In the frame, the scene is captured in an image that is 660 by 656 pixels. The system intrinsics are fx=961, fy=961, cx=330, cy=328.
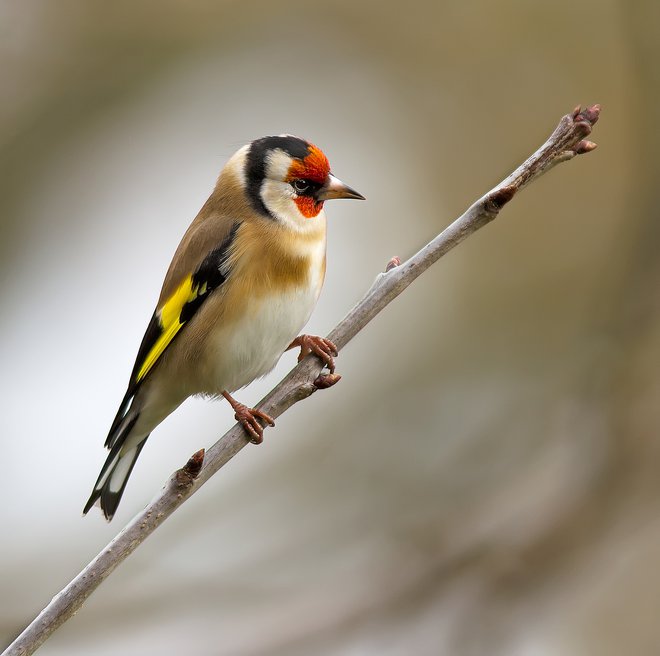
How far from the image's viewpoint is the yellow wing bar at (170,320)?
4273 mm

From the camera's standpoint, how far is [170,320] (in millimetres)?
4297

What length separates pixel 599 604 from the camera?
595 cm

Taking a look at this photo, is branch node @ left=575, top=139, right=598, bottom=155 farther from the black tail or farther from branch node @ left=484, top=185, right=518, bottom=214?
the black tail

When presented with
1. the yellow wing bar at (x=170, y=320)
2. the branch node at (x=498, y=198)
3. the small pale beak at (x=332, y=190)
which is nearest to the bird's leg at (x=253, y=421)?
the yellow wing bar at (x=170, y=320)

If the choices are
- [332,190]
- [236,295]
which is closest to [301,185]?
[332,190]

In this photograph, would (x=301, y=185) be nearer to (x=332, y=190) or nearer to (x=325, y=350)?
(x=332, y=190)

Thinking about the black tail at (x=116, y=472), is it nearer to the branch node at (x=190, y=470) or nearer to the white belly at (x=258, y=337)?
the white belly at (x=258, y=337)

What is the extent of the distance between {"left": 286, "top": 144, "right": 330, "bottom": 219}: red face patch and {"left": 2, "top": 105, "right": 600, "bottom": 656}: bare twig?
987 millimetres

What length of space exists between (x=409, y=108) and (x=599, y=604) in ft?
12.3

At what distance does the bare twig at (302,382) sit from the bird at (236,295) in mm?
740

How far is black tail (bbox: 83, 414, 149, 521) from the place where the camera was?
13.9ft

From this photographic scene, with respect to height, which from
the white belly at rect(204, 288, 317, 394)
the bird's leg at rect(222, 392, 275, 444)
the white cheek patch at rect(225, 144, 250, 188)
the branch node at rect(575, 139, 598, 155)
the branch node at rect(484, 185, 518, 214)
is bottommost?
the branch node at rect(575, 139, 598, 155)

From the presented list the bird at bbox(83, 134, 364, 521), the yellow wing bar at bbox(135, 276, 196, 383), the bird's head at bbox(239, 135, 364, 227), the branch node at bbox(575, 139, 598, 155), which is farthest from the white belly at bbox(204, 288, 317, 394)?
the branch node at bbox(575, 139, 598, 155)

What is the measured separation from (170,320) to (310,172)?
91cm
